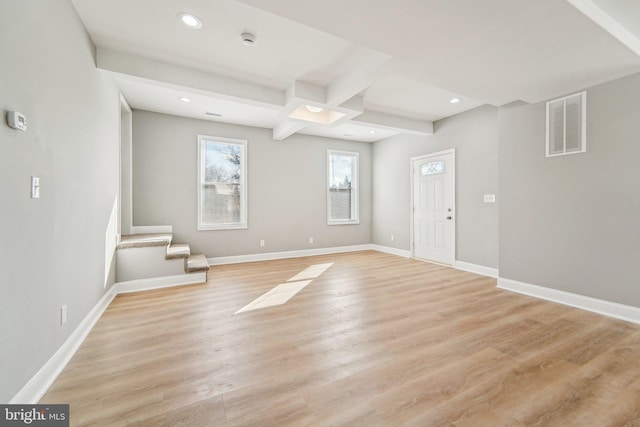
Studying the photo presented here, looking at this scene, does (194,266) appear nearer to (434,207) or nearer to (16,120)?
(16,120)

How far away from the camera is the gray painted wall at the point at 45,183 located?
141cm

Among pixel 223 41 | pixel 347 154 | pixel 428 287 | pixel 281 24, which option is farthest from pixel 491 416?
pixel 347 154

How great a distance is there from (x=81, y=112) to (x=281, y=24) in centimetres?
201

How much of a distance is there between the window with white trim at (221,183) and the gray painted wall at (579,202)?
185 inches

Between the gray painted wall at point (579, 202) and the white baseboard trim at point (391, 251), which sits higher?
the gray painted wall at point (579, 202)

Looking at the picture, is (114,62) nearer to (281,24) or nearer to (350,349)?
(281,24)

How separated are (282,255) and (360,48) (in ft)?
14.4

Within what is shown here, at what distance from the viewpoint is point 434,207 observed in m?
5.50

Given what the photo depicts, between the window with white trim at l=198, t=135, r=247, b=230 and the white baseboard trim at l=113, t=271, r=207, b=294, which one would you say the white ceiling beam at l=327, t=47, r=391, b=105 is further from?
the white baseboard trim at l=113, t=271, r=207, b=294

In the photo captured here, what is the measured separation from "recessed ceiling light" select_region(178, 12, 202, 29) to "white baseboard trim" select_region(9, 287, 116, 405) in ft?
9.53

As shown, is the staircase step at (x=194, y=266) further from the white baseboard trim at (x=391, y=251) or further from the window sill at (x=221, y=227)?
the white baseboard trim at (x=391, y=251)

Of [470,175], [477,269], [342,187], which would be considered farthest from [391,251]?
[470,175]

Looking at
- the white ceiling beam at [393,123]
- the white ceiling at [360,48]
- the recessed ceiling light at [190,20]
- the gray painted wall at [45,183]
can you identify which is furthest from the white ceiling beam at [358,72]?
the gray painted wall at [45,183]

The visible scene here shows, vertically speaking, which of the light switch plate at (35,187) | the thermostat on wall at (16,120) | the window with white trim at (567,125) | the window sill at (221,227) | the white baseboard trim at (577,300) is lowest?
the white baseboard trim at (577,300)
